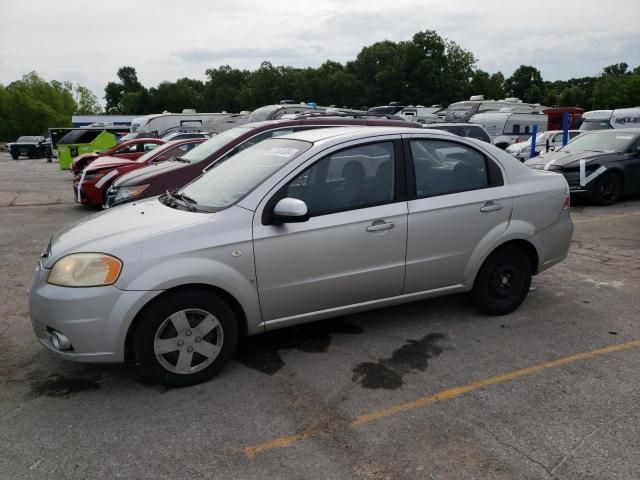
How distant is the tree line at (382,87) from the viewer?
65.2m

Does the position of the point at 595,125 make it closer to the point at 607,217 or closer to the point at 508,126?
the point at 508,126

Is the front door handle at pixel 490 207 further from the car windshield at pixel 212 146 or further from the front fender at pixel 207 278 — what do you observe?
the car windshield at pixel 212 146

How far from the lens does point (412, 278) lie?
4.29 m

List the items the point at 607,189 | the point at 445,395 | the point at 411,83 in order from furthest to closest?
the point at 411,83 < the point at 607,189 < the point at 445,395

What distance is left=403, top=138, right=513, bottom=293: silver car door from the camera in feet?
14.0

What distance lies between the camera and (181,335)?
11.6ft

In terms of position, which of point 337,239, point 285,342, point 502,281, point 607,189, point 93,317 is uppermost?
point 337,239

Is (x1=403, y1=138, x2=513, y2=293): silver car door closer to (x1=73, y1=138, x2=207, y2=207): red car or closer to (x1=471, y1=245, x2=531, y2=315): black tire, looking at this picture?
(x1=471, y1=245, x2=531, y2=315): black tire

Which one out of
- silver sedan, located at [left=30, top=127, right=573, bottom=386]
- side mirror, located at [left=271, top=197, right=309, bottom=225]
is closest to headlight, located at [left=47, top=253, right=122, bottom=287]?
silver sedan, located at [left=30, top=127, right=573, bottom=386]

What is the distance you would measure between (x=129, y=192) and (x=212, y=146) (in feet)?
4.78

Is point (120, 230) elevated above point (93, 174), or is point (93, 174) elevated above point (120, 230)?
point (120, 230)

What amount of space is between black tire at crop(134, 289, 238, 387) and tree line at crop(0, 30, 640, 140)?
63712mm

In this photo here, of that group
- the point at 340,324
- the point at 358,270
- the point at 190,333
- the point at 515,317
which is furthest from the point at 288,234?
the point at 515,317

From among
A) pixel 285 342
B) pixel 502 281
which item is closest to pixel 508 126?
pixel 502 281
